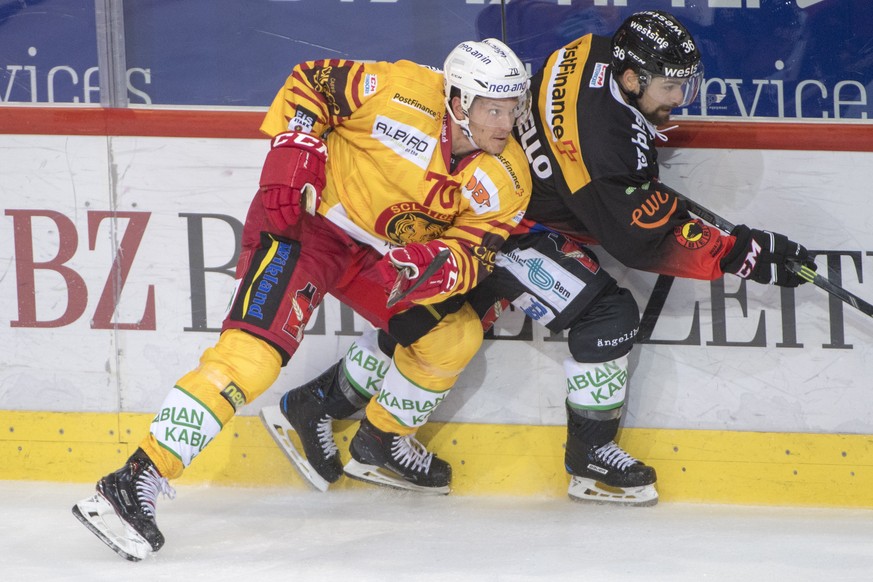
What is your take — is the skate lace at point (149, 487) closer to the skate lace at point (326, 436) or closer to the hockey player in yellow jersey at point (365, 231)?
the hockey player in yellow jersey at point (365, 231)

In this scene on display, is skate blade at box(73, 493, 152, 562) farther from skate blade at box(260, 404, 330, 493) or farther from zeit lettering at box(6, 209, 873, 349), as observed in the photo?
zeit lettering at box(6, 209, 873, 349)

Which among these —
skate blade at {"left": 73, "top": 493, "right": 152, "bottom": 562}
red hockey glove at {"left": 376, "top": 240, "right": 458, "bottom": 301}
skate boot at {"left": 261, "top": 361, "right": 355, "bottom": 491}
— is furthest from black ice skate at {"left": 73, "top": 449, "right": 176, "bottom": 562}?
red hockey glove at {"left": 376, "top": 240, "right": 458, "bottom": 301}

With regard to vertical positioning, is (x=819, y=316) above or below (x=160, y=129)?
below

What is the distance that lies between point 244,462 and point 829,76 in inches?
83.7

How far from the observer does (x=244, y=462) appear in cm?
351

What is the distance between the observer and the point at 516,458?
347 cm

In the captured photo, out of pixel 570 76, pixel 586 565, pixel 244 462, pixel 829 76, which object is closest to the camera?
pixel 586 565

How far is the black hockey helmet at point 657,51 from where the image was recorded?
2920mm

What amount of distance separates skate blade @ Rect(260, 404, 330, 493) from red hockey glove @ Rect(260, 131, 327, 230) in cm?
83

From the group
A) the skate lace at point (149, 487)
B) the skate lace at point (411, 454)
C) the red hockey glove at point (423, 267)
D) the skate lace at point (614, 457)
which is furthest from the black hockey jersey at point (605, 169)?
the skate lace at point (149, 487)

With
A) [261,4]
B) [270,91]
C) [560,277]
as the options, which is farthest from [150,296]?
[560,277]

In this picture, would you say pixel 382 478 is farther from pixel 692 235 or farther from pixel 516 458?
pixel 692 235

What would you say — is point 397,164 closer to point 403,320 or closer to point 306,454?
point 403,320

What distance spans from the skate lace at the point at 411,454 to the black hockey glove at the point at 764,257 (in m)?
1.05
